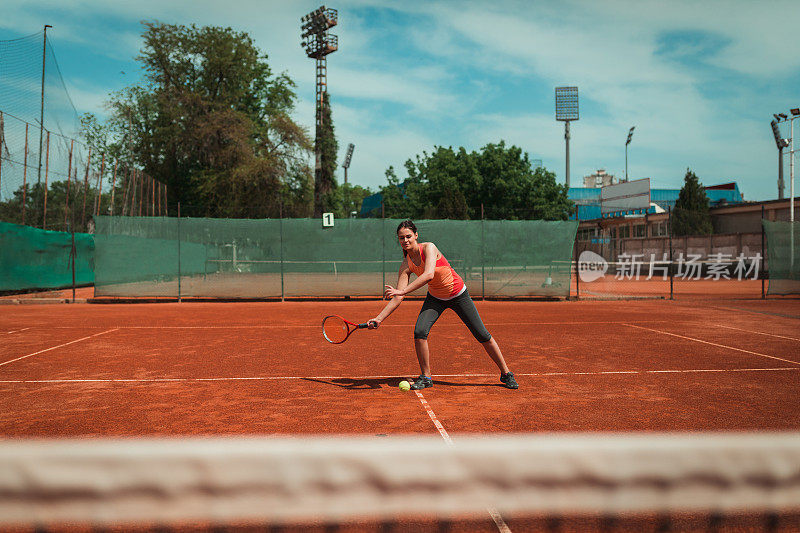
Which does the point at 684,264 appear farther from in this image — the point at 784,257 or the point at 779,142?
the point at 784,257

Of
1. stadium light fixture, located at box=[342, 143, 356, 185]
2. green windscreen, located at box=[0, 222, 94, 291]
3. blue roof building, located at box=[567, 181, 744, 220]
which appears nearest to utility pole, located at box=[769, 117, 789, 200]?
blue roof building, located at box=[567, 181, 744, 220]

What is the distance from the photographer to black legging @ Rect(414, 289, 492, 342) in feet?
18.9

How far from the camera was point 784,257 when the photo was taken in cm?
1695

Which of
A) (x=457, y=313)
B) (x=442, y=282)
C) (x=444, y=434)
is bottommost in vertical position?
(x=444, y=434)

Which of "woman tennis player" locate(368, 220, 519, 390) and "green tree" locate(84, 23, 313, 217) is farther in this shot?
"green tree" locate(84, 23, 313, 217)

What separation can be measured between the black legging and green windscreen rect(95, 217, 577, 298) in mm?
9801

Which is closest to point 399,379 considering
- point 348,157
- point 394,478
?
point 394,478

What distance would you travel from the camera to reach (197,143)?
36719mm

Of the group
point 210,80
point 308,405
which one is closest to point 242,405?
point 308,405

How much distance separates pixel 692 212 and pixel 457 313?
122 feet

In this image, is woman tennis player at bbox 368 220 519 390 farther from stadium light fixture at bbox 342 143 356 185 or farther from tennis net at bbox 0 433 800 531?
stadium light fixture at bbox 342 143 356 185

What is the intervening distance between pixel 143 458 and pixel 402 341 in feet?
26.3

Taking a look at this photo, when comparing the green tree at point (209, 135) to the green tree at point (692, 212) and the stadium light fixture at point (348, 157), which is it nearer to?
the green tree at point (692, 212)

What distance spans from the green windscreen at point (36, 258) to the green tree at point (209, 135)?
1561 cm
